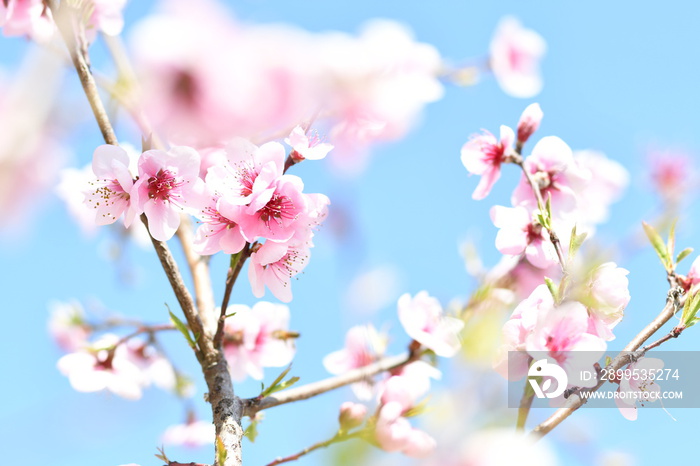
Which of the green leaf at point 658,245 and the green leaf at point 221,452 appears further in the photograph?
the green leaf at point 658,245

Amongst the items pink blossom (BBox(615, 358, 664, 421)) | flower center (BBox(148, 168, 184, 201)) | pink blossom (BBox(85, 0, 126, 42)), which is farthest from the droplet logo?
pink blossom (BBox(85, 0, 126, 42))

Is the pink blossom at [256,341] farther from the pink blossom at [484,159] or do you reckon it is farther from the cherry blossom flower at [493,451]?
the cherry blossom flower at [493,451]

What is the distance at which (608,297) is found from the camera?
2.88 ft

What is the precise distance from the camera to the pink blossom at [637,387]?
0.91m

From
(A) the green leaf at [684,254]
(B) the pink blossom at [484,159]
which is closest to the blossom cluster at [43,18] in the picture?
(B) the pink blossom at [484,159]

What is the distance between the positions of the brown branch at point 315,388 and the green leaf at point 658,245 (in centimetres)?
50

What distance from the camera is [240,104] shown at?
14.5 inches

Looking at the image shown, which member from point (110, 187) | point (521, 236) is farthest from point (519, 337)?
point (110, 187)

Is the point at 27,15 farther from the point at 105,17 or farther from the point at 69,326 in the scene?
the point at 69,326

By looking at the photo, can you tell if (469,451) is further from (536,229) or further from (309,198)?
(536,229)

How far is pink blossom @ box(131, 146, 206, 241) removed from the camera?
93 cm

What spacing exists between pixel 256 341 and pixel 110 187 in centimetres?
56

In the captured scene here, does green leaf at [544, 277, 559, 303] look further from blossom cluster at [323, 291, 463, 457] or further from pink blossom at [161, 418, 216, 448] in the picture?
pink blossom at [161, 418, 216, 448]

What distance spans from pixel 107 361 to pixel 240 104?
3.81ft
